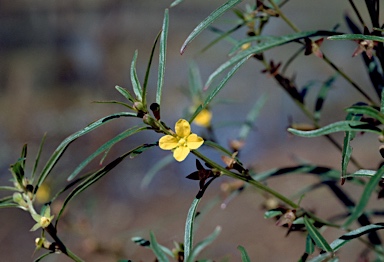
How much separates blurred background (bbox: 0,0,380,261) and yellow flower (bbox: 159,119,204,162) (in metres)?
0.91

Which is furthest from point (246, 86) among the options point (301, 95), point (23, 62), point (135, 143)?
point (301, 95)

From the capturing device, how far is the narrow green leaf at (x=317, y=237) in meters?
0.80

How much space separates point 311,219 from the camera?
956mm

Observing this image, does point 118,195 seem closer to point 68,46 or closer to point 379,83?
point 68,46

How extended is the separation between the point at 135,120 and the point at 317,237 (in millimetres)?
3042

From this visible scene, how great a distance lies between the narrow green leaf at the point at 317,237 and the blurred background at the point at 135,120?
2.87 feet

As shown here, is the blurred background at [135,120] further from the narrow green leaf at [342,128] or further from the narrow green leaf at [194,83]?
the narrow green leaf at [342,128]

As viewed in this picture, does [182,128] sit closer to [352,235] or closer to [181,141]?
[181,141]

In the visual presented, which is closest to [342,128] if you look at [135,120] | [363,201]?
[363,201]

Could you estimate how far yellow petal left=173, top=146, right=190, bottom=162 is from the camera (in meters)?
0.80

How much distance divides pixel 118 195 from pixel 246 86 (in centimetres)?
143

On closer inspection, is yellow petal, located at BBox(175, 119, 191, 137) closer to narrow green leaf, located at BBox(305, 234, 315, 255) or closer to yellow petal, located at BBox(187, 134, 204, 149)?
yellow petal, located at BBox(187, 134, 204, 149)

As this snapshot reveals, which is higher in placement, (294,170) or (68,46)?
(68,46)

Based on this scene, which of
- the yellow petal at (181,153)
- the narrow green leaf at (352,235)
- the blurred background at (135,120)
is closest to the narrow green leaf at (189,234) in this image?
the yellow petal at (181,153)
